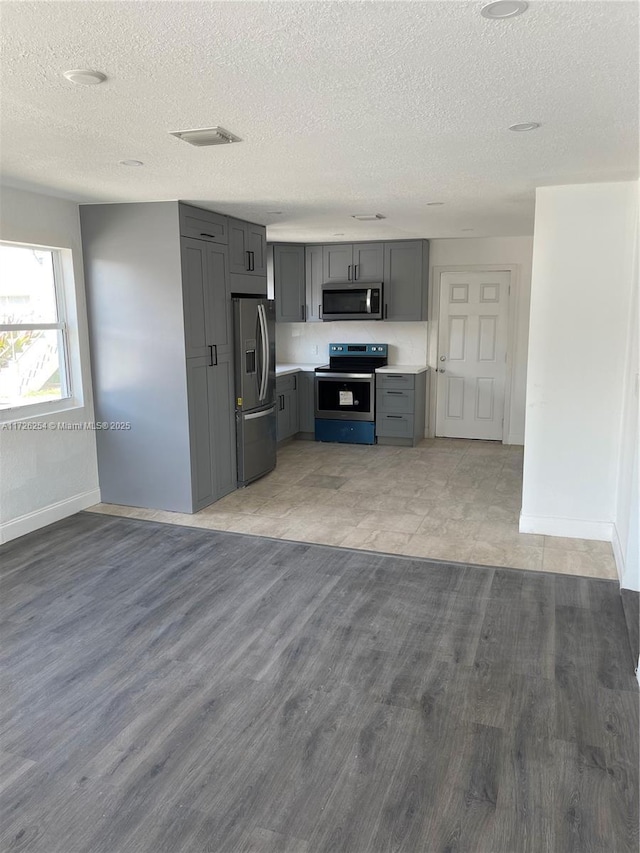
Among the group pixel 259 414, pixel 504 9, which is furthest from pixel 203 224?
pixel 504 9

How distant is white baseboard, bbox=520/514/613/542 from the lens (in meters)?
4.21

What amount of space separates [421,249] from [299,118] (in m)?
4.73

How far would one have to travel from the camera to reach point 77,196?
4359 millimetres

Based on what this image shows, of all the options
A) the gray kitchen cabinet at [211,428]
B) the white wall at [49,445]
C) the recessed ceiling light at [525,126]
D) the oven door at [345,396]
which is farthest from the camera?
the oven door at [345,396]

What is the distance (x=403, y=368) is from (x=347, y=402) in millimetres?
783

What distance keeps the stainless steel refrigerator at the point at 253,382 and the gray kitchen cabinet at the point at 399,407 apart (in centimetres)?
176

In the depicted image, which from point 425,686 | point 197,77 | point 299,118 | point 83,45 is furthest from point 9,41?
point 425,686

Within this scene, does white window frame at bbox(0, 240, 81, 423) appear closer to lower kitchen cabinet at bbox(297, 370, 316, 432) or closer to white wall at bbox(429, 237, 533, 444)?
lower kitchen cabinet at bbox(297, 370, 316, 432)

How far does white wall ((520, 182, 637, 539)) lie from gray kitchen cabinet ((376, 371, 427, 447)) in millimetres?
2830

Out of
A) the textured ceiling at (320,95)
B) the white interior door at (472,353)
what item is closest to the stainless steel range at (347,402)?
the white interior door at (472,353)

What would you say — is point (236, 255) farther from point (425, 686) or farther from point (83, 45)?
point (425, 686)

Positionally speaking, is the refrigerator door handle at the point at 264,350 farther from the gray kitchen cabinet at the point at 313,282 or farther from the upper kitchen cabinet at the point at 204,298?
the gray kitchen cabinet at the point at 313,282

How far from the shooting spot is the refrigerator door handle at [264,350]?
5.48 meters

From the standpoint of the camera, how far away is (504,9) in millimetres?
1641
